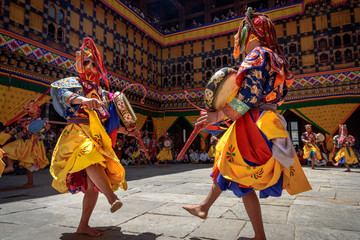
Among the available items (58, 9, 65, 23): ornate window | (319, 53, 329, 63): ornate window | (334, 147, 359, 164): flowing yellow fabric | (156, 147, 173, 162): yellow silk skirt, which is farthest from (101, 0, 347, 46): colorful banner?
(334, 147, 359, 164): flowing yellow fabric

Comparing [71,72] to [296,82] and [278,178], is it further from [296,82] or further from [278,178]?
[296,82]

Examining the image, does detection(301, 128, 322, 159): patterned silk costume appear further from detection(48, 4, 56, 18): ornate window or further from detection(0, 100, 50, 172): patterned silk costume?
detection(48, 4, 56, 18): ornate window

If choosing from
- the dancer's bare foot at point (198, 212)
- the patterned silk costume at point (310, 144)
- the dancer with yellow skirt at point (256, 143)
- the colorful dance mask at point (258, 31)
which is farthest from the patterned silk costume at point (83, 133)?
the patterned silk costume at point (310, 144)

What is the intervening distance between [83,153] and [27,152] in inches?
153

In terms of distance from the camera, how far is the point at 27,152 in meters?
4.91

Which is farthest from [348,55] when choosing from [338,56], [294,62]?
[294,62]

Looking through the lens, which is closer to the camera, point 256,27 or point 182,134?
point 256,27

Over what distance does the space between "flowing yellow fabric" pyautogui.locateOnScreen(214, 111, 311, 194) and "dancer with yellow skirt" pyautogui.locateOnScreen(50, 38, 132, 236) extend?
0.79 m

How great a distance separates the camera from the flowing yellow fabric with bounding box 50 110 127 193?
1.82m

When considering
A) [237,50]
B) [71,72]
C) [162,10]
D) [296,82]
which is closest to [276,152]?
[237,50]

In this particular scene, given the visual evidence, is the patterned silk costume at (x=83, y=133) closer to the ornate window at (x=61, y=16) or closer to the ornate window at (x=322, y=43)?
the ornate window at (x=61, y=16)

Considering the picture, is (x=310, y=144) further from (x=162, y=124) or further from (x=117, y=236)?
(x=162, y=124)

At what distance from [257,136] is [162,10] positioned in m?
19.6

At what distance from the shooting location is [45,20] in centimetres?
966
